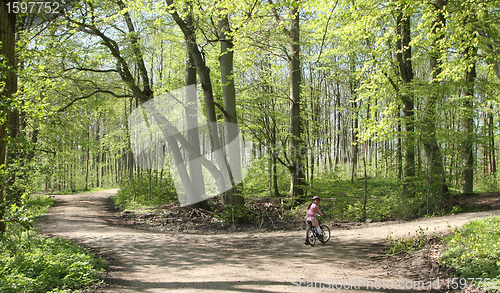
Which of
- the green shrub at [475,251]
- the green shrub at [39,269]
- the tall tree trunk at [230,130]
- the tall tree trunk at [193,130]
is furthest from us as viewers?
the tall tree trunk at [193,130]

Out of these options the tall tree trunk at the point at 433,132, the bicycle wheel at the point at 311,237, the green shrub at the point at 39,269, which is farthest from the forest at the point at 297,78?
the bicycle wheel at the point at 311,237

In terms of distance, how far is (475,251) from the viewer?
540 centimetres

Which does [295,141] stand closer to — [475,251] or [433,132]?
[433,132]

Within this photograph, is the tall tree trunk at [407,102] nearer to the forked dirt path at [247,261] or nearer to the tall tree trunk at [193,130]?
the forked dirt path at [247,261]

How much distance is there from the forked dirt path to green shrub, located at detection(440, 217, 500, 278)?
718 mm

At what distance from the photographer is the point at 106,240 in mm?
9453

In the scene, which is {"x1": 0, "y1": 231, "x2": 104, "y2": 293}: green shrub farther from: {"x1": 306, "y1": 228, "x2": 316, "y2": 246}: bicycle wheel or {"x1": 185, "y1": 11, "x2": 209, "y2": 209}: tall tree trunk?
{"x1": 185, "y1": 11, "x2": 209, "y2": 209}: tall tree trunk

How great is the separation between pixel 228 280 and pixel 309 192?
8710 millimetres

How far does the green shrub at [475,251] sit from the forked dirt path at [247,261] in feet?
2.36

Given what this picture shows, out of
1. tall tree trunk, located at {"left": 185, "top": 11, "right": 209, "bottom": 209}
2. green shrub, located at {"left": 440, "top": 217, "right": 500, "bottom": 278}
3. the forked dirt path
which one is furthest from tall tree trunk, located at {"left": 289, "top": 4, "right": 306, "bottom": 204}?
green shrub, located at {"left": 440, "top": 217, "right": 500, "bottom": 278}

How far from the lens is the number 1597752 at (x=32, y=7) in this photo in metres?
5.59

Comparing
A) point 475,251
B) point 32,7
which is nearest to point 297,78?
point 32,7

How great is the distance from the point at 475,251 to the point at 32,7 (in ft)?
34.4

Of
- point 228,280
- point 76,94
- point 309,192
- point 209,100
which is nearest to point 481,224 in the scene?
point 228,280
